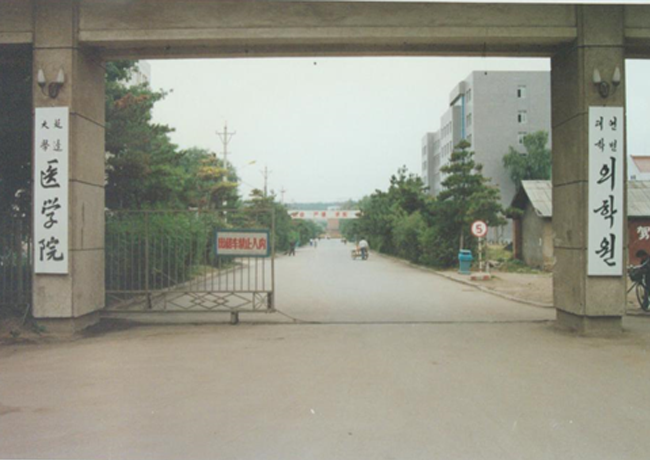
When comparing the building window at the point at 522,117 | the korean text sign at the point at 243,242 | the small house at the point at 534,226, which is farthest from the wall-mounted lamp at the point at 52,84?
the building window at the point at 522,117

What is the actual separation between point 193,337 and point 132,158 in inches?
239

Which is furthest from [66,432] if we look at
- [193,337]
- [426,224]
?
[426,224]

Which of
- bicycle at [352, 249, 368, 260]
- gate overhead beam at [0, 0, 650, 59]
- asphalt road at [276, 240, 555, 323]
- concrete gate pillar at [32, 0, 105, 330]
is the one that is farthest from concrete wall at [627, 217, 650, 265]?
concrete gate pillar at [32, 0, 105, 330]

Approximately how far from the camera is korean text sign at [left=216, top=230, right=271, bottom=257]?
35.3 ft

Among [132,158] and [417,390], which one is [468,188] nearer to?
[132,158]

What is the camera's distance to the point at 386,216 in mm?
40969

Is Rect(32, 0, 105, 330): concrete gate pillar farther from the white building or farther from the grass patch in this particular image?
the white building

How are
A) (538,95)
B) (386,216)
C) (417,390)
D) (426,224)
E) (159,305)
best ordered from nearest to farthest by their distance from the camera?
(417,390), (159,305), (426,224), (386,216), (538,95)

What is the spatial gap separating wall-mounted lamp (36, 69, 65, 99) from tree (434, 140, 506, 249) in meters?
18.0

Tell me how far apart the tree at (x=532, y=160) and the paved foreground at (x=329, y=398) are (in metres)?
56.4

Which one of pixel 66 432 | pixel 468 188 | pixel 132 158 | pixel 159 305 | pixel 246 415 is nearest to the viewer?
pixel 66 432

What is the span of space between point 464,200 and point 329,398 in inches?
809

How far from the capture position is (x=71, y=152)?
9.36 m

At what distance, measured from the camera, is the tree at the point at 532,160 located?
62.2 m
